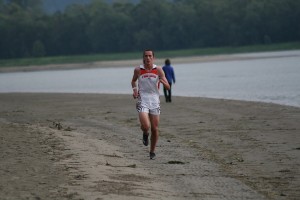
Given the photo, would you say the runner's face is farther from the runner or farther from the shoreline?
the shoreline

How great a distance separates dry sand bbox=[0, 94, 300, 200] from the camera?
9.54 m

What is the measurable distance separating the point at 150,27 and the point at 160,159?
112554mm

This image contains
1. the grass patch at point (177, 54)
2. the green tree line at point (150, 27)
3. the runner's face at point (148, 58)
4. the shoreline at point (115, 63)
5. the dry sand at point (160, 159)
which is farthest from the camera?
the green tree line at point (150, 27)

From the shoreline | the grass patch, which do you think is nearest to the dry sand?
the shoreline

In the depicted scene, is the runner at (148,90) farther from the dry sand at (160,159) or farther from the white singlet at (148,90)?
the dry sand at (160,159)

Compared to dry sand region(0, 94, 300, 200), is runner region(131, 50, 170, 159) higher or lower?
higher

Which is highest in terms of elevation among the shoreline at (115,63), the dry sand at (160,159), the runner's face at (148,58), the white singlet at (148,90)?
the runner's face at (148,58)

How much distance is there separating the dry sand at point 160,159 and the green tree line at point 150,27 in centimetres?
8898

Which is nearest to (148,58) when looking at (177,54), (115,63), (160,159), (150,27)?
(160,159)

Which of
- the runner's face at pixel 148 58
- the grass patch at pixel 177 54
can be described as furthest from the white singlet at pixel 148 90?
the grass patch at pixel 177 54

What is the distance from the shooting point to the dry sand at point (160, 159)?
9.54 m

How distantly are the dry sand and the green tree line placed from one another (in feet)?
292

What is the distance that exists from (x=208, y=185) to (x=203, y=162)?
2.13 metres

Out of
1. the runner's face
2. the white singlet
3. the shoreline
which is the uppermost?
the runner's face
